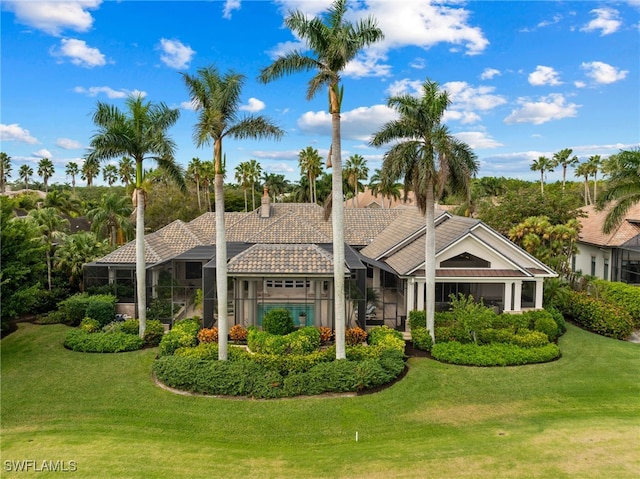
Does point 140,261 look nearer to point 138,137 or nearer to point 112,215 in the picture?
point 138,137

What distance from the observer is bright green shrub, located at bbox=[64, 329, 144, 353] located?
20.0m

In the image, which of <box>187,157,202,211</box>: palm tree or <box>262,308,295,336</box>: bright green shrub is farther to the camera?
<box>187,157,202,211</box>: palm tree

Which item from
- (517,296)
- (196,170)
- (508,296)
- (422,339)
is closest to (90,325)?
(422,339)

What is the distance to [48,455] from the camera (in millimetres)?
11336

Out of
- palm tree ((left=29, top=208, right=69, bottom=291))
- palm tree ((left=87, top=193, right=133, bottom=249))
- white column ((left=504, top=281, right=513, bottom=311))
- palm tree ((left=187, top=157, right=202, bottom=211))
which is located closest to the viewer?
white column ((left=504, top=281, right=513, bottom=311))

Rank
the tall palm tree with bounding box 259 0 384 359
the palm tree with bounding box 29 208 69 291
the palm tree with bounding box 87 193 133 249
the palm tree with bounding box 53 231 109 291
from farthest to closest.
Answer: the palm tree with bounding box 87 193 133 249
the palm tree with bounding box 29 208 69 291
the palm tree with bounding box 53 231 109 291
the tall palm tree with bounding box 259 0 384 359

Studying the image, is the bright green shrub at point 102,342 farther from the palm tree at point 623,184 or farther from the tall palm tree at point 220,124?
the palm tree at point 623,184

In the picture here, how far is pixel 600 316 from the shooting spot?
2294 centimetres

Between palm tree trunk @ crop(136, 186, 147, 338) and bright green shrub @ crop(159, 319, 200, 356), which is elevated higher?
palm tree trunk @ crop(136, 186, 147, 338)

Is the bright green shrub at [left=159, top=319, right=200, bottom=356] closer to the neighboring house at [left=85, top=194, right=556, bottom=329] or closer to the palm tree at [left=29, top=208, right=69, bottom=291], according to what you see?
the neighboring house at [left=85, top=194, right=556, bottom=329]

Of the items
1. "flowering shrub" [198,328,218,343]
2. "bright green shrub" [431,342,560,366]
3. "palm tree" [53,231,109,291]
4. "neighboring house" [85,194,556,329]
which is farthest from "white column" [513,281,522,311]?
"palm tree" [53,231,109,291]

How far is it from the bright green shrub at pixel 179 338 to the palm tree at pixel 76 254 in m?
11.5

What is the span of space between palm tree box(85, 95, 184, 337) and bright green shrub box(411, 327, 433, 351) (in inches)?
557

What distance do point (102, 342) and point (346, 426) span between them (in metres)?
13.5
